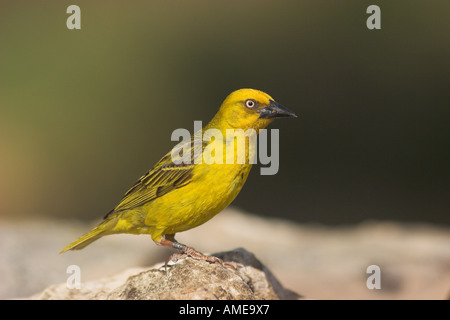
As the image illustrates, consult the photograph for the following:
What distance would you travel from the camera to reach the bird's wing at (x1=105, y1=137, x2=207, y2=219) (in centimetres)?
464

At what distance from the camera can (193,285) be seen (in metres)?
3.99

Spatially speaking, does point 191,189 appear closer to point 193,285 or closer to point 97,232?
point 193,285

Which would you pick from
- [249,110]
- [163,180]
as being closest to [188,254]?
[163,180]

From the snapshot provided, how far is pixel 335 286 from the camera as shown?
6.79 meters

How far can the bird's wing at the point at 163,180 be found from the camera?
4.64 m

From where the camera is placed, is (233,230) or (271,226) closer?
(233,230)

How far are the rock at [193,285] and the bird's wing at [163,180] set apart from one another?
1.98 feet

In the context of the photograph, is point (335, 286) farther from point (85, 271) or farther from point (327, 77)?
point (327, 77)

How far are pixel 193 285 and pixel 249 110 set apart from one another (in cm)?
151

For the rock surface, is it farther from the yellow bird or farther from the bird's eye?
the bird's eye

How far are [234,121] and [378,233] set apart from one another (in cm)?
533

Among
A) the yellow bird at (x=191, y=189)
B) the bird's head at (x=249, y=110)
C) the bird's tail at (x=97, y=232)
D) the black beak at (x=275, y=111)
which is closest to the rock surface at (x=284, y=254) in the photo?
the bird's tail at (x=97, y=232)
